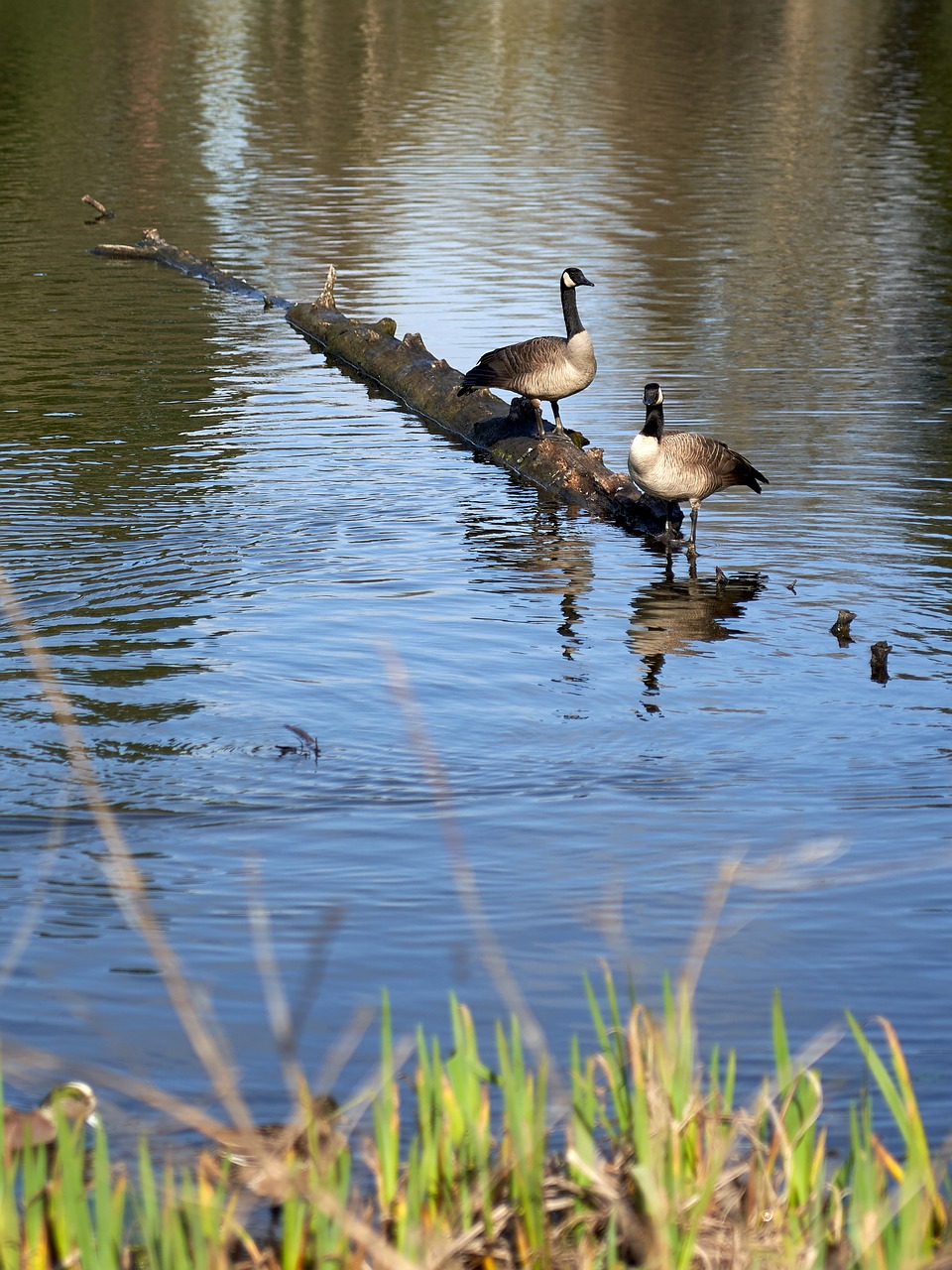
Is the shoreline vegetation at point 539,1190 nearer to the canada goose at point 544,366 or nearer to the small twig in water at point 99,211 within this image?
the canada goose at point 544,366

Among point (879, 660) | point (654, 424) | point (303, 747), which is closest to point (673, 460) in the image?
point (654, 424)

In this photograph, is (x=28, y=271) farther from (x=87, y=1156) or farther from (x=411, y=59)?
(x=411, y=59)

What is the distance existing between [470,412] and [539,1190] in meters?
14.2

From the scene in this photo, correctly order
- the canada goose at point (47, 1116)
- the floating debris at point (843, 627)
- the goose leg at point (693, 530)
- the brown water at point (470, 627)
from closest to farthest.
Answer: the canada goose at point (47, 1116) → the brown water at point (470, 627) → the floating debris at point (843, 627) → the goose leg at point (693, 530)

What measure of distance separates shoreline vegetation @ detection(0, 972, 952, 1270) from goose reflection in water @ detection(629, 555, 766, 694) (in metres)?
6.42

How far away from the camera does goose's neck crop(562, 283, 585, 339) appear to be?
16.0 m

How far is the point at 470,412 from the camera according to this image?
1748 centimetres

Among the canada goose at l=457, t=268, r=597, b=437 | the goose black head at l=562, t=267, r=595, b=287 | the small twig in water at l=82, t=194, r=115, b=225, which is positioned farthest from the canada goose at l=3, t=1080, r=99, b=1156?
the small twig in water at l=82, t=194, r=115, b=225

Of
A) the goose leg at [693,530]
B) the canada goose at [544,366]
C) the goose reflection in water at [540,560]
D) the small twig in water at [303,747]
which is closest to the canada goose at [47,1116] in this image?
the small twig in water at [303,747]

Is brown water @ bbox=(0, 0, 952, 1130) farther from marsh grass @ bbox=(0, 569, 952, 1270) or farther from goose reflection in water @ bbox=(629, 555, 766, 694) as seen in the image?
marsh grass @ bbox=(0, 569, 952, 1270)

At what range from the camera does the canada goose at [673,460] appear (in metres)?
13.0

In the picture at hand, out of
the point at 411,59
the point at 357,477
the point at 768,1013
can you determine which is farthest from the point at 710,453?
the point at 411,59

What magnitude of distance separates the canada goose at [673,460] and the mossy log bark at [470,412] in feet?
3.31

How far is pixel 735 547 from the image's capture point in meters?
13.6
